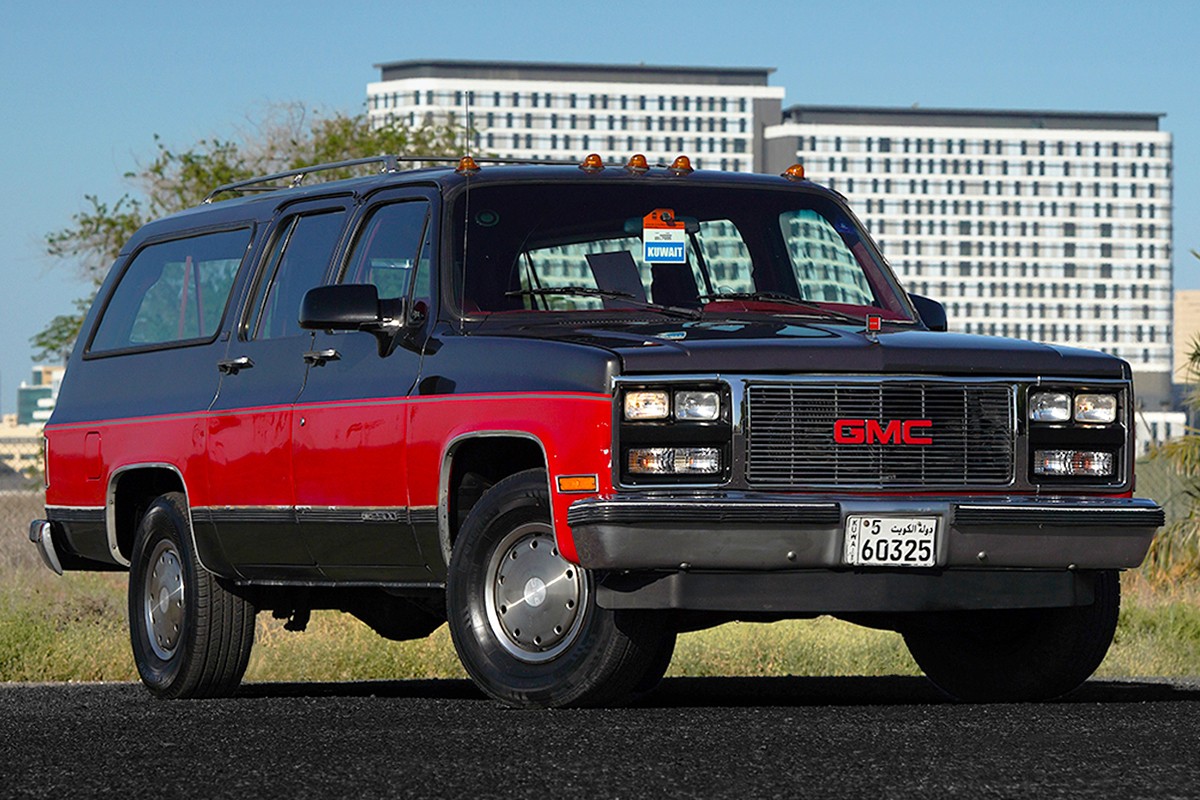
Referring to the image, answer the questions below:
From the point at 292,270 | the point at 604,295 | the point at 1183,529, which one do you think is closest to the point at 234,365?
the point at 292,270

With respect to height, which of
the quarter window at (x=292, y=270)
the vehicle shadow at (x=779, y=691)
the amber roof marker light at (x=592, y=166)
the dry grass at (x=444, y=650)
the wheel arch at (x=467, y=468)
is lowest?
the dry grass at (x=444, y=650)

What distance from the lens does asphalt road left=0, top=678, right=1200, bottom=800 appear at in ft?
18.9

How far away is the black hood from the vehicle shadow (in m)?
1.27

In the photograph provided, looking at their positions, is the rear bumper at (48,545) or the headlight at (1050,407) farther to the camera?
the rear bumper at (48,545)

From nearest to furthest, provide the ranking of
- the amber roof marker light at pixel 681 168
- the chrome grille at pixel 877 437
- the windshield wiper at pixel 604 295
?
the chrome grille at pixel 877 437 < the windshield wiper at pixel 604 295 < the amber roof marker light at pixel 681 168

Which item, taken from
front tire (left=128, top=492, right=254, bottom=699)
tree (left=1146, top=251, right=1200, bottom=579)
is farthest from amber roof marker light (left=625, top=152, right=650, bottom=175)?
tree (left=1146, top=251, right=1200, bottom=579)

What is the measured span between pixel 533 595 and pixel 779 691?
2.20 metres

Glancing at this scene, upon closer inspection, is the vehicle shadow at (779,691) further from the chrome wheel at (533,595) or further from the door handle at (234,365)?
the door handle at (234,365)

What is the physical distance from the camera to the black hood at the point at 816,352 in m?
7.46

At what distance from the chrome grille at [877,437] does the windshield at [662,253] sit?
3.48 feet

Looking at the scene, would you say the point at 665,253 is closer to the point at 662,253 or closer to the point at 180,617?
the point at 662,253

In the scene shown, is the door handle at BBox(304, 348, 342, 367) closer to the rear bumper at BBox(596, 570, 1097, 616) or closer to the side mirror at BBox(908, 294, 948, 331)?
the rear bumper at BBox(596, 570, 1097, 616)

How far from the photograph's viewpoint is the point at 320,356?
8.91 meters

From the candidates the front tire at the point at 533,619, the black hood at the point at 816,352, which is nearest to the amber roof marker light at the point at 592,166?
the black hood at the point at 816,352
